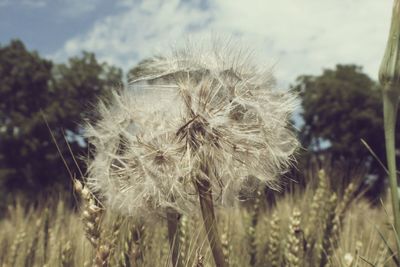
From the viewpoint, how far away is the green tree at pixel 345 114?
35.2 meters

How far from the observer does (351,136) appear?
35062 millimetres

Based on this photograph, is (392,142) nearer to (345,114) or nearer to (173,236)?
(173,236)

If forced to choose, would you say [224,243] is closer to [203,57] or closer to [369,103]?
[203,57]

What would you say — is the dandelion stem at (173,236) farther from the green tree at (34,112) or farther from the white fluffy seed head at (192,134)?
the green tree at (34,112)

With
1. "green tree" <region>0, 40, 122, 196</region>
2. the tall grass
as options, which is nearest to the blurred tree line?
"green tree" <region>0, 40, 122, 196</region>

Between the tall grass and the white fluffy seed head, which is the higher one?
the white fluffy seed head

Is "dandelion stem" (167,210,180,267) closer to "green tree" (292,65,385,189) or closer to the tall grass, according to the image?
the tall grass

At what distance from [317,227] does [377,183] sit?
29659 mm

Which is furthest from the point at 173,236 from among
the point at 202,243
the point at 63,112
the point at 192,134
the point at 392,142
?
the point at 63,112

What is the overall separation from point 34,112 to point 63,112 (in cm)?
220

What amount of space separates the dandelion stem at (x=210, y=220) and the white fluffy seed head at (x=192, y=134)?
0.04 metres

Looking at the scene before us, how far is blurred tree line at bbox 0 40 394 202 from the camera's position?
109 feet

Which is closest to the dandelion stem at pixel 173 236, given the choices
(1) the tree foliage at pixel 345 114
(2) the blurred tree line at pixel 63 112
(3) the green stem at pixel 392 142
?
(3) the green stem at pixel 392 142

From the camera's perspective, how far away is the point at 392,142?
142 centimetres
